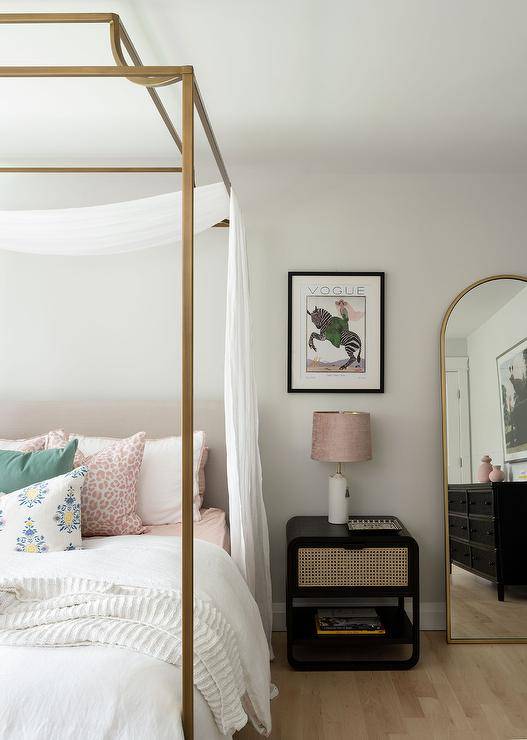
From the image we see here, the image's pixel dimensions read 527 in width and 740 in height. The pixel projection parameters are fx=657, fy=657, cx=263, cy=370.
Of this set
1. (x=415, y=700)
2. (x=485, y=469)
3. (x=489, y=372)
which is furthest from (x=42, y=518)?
(x=489, y=372)

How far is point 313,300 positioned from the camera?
12.5 feet

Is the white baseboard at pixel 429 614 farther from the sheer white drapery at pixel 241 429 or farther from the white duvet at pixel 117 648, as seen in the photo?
the white duvet at pixel 117 648

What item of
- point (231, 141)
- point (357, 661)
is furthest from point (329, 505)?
point (231, 141)

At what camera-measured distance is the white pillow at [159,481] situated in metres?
3.26

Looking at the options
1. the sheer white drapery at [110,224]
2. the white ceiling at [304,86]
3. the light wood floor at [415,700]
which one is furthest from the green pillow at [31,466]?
the white ceiling at [304,86]

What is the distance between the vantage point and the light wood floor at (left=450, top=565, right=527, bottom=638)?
359cm

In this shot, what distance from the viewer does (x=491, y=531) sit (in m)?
3.65

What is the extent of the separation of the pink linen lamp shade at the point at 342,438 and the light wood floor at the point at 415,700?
105cm

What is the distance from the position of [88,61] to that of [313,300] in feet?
5.69

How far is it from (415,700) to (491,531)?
1117mm

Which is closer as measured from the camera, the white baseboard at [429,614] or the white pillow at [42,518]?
the white pillow at [42,518]

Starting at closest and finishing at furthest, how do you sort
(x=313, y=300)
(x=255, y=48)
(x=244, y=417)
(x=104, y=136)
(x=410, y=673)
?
(x=255, y=48)
(x=244, y=417)
(x=410, y=673)
(x=104, y=136)
(x=313, y=300)

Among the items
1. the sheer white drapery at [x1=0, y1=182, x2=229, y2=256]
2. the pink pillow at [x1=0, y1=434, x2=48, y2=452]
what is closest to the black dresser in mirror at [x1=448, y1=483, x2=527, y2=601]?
the sheer white drapery at [x1=0, y1=182, x2=229, y2=256]

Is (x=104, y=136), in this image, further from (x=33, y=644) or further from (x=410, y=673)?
(x=410, y=673)
